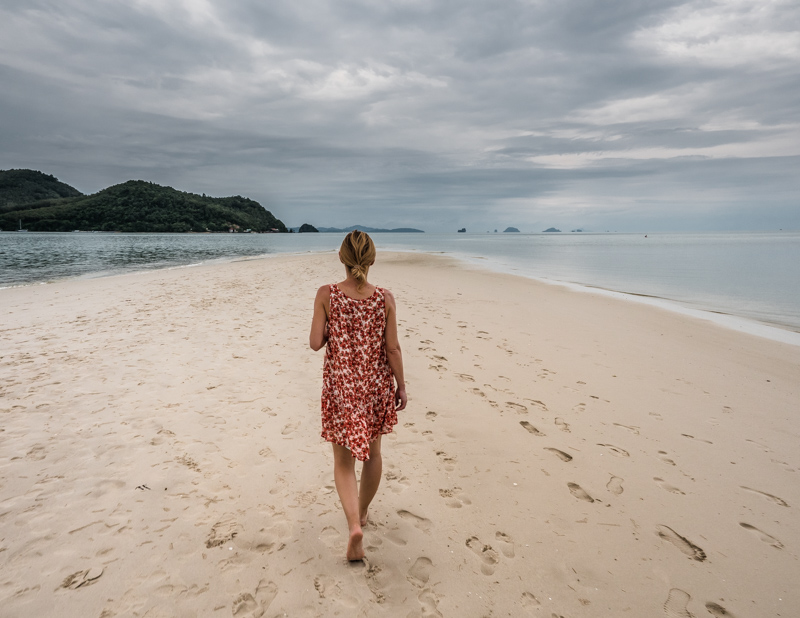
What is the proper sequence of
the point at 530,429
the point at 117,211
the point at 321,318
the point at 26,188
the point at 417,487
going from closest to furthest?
the point at 321,318 < the point at 417,487 < the point at 530,429 < the point at 117,211 < the point at 26,188

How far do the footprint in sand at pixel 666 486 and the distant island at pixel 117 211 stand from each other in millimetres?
126078

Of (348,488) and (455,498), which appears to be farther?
(455,498)

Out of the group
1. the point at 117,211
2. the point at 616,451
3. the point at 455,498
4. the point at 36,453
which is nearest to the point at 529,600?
the point at 455,498

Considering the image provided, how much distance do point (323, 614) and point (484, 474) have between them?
1.99m

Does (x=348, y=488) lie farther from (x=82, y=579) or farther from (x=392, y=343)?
(x=82, y=579)

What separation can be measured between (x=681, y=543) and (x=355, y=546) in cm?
249

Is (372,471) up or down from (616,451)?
up

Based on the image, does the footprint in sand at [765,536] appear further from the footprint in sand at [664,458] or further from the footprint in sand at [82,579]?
the footprint in sand at [82,579]

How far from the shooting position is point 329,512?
3.40 metres

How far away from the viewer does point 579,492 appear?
371 cm

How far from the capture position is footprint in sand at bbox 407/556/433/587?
2.74 meters

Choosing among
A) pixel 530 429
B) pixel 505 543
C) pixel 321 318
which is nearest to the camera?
pixel 321 318

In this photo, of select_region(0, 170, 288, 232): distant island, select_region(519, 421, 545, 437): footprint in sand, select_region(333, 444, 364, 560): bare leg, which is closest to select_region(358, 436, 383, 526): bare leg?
select_region(333, 444, 364, 560): bare leg

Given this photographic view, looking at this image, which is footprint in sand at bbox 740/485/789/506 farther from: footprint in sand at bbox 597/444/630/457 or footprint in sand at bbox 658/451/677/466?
footprint in sand at bbox 597/444/630/457
